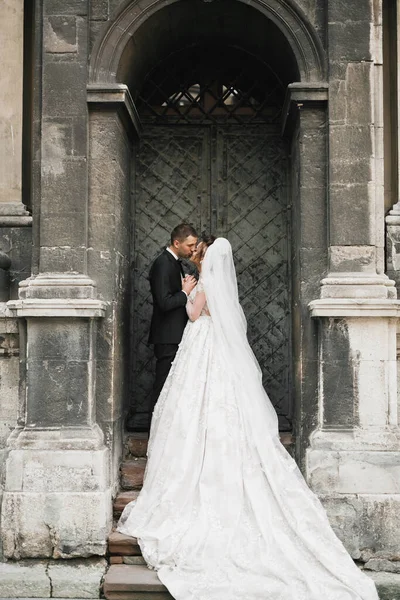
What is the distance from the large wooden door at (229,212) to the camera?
7.11 metres

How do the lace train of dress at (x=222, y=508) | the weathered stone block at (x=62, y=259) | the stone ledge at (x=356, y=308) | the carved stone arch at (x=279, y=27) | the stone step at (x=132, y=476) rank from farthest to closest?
the stone step at (x=132, y=476) < the carved stone arch at (x=279, y=27) < the weathered stone block at (x=62, y=259) < the stone ledge at (x=356, y=308) < the lace train of dress at (x=222, y=508)

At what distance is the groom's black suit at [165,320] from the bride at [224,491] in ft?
0.92

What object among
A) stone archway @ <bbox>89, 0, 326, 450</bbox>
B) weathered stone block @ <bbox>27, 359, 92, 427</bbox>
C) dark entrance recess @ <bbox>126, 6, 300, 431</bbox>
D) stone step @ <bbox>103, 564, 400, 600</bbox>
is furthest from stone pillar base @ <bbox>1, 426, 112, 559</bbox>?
dark entrance recess @ <bbox>126, 6, 300, 431</bbox>

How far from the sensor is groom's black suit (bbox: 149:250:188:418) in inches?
252

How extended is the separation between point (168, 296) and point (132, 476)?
154 centimetres

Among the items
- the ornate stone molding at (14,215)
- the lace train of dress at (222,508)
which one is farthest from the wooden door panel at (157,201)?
the ornate stone molding at (14,215)

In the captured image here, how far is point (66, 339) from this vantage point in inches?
224

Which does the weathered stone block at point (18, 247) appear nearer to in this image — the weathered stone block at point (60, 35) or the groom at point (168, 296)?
the groom at point (168, 296)

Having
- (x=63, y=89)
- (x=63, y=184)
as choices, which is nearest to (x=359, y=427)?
(x=63, y=184)

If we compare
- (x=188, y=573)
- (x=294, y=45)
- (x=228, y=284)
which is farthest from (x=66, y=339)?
(x=294, y=45)

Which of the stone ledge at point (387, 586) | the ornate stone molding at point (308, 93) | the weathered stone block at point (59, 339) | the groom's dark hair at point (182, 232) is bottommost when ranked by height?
the stone ledge at point (387, 586)

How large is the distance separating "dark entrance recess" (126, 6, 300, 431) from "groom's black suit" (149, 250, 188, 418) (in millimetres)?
668

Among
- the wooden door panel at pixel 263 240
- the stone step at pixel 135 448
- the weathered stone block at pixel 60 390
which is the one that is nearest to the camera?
the weathered stone block at pixel 60 390

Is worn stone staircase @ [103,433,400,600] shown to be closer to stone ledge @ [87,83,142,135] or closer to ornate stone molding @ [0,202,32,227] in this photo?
ornate stone molding @ [0,202,32,227]
